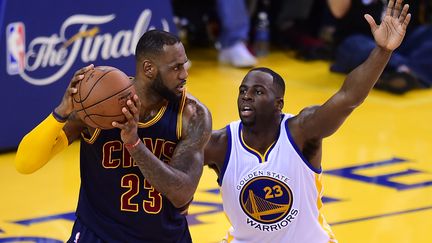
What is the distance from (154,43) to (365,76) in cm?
118

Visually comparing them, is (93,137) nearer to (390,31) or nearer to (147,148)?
(147,148)

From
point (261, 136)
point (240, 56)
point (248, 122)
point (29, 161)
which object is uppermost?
point (29, 161)

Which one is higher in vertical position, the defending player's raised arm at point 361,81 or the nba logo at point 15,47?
the defending player's raised arm at point 361,81

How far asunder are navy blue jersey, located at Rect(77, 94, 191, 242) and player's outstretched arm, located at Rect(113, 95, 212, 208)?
65 millimetres

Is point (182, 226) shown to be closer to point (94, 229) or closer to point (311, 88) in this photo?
point (94, 229)

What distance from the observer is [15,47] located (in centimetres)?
820

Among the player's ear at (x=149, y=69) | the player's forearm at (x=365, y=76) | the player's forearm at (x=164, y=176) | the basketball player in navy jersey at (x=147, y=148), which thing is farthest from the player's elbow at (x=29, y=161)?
the player's forearm at (x=365, y=76)

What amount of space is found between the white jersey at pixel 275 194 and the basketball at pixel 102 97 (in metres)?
1.25

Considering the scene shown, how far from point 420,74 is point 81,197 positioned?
22.0 ft

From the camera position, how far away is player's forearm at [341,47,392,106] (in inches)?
205

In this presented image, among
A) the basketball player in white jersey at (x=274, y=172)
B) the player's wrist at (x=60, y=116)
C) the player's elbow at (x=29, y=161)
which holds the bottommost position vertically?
the basketball player in white jersey at (x=274, y=172)

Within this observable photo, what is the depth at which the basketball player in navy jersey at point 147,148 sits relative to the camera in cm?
466

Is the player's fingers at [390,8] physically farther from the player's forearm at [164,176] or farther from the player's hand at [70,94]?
the player's hand at [70,94]

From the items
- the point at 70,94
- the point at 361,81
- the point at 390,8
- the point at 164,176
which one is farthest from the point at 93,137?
the point at 390,8
